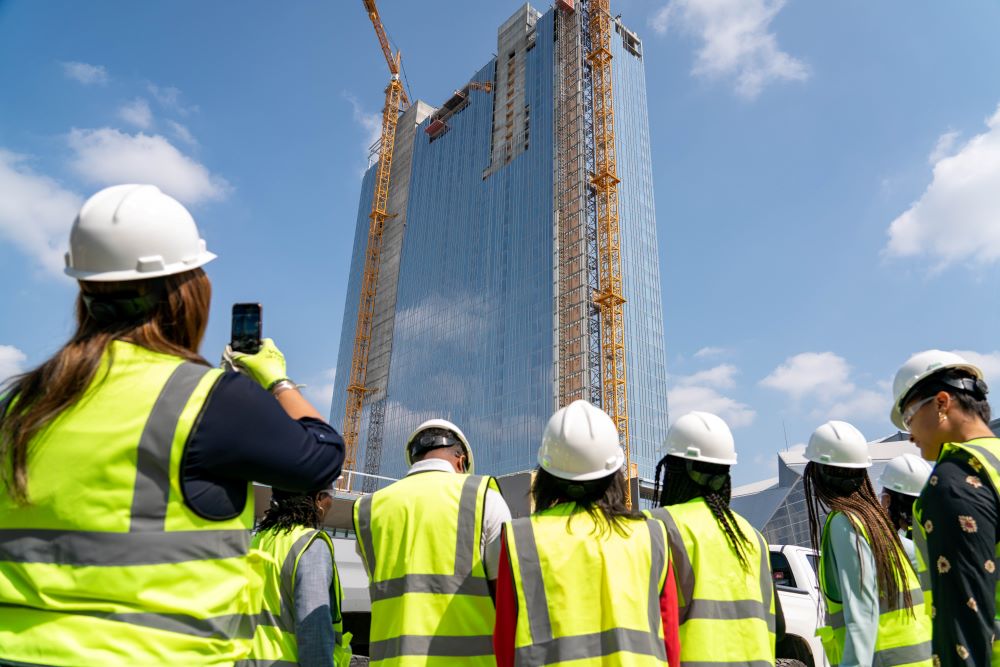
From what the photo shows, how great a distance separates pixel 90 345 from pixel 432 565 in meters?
1.74

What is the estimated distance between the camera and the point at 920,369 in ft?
8.05

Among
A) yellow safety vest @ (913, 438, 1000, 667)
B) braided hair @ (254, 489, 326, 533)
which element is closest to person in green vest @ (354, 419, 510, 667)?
braided hair @ (254, 489, 326, 533)

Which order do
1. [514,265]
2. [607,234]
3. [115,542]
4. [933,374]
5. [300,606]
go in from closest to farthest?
[115,542] < [933,374] < [300,606] < [607,234] < [514,265]

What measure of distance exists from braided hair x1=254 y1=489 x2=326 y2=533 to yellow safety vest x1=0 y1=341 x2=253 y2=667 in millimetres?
2008

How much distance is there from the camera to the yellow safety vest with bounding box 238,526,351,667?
311 centimetres

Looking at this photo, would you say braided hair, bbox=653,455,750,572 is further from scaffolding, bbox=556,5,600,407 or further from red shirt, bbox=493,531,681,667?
scaffolding, bbox=556,5,600,407

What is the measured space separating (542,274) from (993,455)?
55.7m

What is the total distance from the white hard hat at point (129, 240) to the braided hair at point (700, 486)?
2.43 meters

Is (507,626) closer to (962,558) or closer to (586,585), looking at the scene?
(586,585)

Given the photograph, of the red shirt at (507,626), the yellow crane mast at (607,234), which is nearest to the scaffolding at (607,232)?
the yellow crane mast at (607,234)

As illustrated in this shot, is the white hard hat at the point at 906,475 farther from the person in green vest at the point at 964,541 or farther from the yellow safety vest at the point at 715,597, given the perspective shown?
the person in green vest at the point at 964,541

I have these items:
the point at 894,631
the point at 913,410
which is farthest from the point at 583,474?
the point at 894,631

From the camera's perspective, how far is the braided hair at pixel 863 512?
3.18 m

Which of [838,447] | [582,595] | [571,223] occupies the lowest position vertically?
[582,595]
